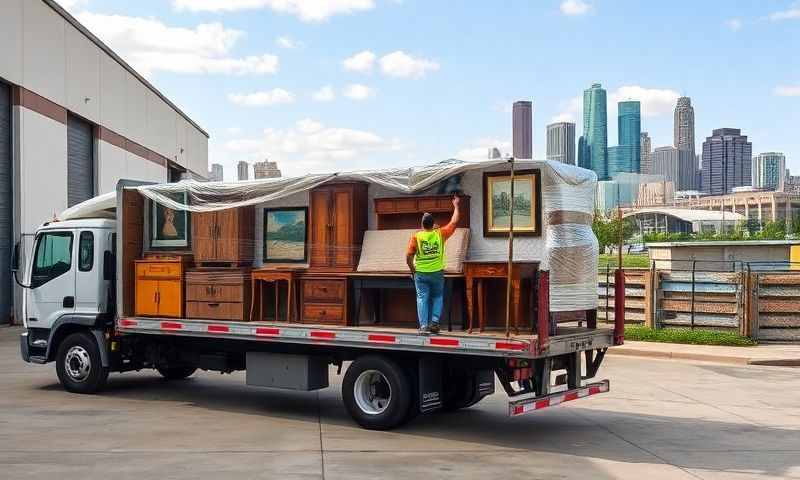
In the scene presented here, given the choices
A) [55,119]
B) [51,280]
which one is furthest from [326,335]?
[55,119]

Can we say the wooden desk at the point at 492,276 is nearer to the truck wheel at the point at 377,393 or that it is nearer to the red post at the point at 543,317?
the red post at the point at 543,317

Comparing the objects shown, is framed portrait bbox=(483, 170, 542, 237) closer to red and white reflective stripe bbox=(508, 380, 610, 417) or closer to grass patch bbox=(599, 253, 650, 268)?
red and white reflective stripe bbox=(508, 380, 610, 417)

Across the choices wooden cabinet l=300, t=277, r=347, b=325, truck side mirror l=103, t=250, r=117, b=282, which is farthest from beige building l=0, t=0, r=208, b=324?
wooden cabinet l=300, t=277, r=347, b=325

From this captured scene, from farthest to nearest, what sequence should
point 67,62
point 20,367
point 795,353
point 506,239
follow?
point 67,62 → point 795,353 → point 20,367 → point 506,239

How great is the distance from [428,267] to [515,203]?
1287 mm

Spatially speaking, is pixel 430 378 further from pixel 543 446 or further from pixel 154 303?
pixel 154 303

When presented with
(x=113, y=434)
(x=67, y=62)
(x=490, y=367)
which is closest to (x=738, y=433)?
(x=490, y=367)

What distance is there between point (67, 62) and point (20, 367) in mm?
16185

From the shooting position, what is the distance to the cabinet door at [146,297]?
12.3m

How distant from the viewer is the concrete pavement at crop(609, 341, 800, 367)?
56.8 ft

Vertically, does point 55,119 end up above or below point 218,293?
above

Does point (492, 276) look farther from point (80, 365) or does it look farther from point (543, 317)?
point (80, 365)

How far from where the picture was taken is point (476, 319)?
10.5m

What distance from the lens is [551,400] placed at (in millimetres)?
9594
